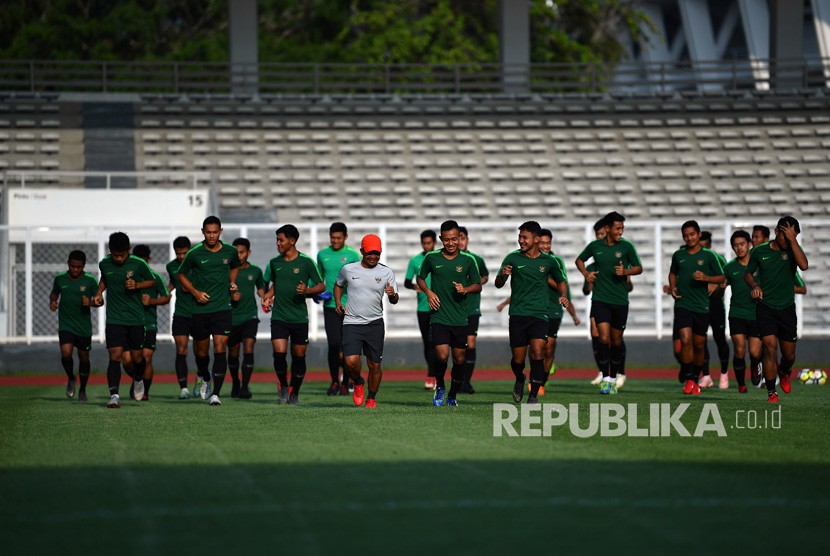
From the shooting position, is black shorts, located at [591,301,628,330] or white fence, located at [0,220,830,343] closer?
black shorts, located at [591,301,628,330]

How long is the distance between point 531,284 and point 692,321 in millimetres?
3488

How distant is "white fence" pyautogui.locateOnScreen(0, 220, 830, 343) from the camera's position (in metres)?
23.2

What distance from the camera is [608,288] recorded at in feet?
53.6

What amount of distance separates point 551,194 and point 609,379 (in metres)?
16.6

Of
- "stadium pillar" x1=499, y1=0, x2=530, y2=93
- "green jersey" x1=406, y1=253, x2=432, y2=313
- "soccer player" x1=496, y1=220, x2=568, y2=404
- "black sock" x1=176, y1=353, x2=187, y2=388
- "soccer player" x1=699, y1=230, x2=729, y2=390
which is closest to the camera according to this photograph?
"soccer player" x1=496, y1=220, x2=568, y2=404

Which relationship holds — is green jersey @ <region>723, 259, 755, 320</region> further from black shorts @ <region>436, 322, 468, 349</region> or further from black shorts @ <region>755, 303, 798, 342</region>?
black shorts @ <region>436, 322, 468, 349</region>

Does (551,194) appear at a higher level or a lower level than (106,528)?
higher

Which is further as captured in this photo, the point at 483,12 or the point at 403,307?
the point at 483,12

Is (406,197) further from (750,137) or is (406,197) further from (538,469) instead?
(538,469)

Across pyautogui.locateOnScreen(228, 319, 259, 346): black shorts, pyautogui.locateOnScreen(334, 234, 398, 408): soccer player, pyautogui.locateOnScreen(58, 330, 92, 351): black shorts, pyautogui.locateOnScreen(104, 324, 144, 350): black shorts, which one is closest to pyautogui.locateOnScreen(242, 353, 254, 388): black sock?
pyautogui.locateOnScreen(228, 319, 259, 346): black shorts

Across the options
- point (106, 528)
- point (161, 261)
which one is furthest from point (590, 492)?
point (161, 261)

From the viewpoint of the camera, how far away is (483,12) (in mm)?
52094

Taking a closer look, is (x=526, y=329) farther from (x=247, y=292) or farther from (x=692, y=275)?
(x=247, y=292)

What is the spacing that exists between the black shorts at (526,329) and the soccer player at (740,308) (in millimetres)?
3501
